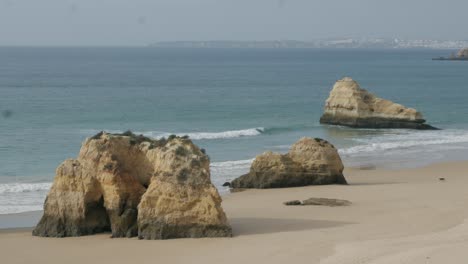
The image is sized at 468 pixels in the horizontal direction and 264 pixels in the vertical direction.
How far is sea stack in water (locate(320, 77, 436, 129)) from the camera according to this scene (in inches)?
2060

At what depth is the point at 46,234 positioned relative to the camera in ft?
64.5

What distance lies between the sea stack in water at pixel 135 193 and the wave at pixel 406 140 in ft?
69.8

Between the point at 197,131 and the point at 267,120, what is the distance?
8.66 meters

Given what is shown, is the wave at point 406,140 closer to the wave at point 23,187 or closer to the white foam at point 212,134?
the white foam at point 212,134

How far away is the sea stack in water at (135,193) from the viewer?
1883 centimetres

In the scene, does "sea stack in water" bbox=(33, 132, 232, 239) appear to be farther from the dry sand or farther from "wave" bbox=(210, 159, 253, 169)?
"wave" bbox=(210, 159, 253, 169)

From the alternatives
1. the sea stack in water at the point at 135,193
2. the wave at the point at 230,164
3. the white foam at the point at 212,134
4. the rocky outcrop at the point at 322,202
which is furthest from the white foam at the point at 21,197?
the white foam at the point at 212,134

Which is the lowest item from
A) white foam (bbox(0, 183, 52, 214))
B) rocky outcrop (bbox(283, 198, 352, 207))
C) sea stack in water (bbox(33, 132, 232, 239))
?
rocky outcrop (bbox(283, 198, 352, 207))

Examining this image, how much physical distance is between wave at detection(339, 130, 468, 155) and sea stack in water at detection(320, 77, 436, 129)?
2039 mm

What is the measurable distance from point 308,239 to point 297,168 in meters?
10.0

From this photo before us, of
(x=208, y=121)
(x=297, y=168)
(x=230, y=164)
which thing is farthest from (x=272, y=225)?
(x=208, y=121)

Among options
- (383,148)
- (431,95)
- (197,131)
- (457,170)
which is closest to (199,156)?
(457,170)

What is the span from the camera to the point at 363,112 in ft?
176

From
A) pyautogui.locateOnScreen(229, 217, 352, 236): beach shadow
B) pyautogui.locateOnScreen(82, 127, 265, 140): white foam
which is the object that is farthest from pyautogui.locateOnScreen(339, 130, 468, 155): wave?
pyautogui.locateOnScreen(229, 217, 352, 236): beach shadow
